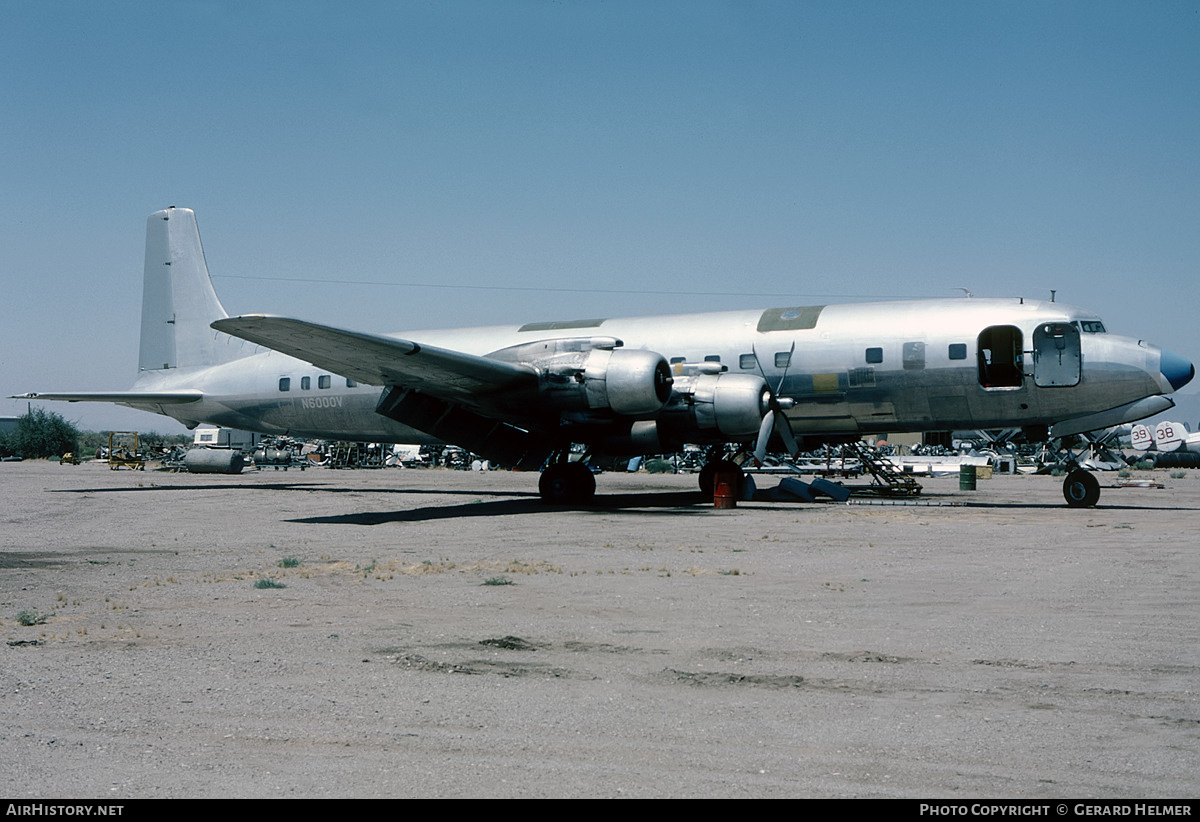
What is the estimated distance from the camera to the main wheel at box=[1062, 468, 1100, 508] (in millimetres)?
19656

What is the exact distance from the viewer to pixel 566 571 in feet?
34.3

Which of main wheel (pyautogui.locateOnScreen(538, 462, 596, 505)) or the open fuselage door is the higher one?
the open fuselage door

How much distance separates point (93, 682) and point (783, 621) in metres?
4.65

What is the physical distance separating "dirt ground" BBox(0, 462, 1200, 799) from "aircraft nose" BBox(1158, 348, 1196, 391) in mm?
7419

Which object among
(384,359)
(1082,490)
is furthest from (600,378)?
(1082,490)

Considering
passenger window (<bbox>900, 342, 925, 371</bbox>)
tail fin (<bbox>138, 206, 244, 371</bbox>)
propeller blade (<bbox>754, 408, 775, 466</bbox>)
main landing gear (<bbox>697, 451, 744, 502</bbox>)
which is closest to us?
propeller blade (<bbox>754, 408, 775, 466</bbox>)

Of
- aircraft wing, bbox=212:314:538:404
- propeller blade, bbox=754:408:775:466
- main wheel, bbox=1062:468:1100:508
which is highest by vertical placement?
aircraft wing, bbox=212:314:538:404

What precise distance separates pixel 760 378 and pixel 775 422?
1193mm

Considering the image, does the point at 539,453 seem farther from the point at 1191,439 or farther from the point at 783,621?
the point at 1191,439

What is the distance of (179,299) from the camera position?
28391 millimetres

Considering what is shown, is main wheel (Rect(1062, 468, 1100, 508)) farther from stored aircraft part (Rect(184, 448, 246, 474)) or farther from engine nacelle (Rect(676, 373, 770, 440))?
stored aircraft part (Rect(184, 448, 246, 474))

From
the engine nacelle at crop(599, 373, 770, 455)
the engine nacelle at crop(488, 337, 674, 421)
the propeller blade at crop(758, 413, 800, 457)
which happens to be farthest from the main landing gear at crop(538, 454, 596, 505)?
the propeller blade at crop(758, 413, 800, 457)

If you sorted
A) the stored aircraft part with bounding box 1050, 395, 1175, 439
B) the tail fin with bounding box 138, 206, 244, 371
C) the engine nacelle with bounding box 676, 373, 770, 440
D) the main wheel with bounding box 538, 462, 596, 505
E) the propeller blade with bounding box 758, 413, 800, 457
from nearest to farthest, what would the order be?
1. the stored aircraft part with bounding box 1050, 395, 1175, 439
2. the engine nacelle with bounding box 676, 373, 770, 440
3. the main wheel with bounding box 538, 462, 596, 505
4. the propeller blade with bounding box 758, 413, 800, 457
5. the tail fin with bounding box 138, 206, 244, 371

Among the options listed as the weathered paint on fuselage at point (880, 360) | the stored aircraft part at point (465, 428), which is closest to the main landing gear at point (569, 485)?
the stored aircraft part at point (465, 428)
